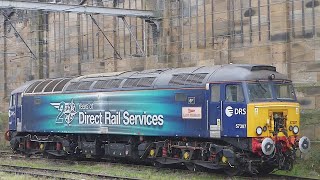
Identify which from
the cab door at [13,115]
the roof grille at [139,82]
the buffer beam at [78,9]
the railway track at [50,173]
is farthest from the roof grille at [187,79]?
the cab door at [13,115]

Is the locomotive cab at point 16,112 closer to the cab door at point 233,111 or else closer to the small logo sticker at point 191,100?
the small logo sticker at point 191,100

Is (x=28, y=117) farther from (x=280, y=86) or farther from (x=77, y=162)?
(x=280, y=86)

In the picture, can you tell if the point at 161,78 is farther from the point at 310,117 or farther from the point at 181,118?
the point at 310,117

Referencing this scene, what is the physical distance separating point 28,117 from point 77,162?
3833mm

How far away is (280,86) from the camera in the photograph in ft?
58.4

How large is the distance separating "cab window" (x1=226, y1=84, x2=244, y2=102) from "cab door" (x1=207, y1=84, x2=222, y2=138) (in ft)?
0.96

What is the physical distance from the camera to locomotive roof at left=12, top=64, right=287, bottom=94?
1758cm

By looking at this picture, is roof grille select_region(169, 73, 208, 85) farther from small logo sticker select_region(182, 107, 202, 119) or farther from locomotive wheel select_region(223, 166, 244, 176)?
locomotive wheel select_region(223, 166, 244, 176)

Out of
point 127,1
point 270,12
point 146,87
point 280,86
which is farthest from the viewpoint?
point 127,1

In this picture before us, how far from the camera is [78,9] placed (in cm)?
2589

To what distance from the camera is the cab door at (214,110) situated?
57.4ft

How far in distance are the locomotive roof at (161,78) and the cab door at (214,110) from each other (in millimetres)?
304

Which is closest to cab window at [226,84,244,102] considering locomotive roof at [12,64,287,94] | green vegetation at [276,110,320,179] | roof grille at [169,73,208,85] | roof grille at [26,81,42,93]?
locomotive roof at [12,64,287,94]

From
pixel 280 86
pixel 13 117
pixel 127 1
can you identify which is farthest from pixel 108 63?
pixel 280 86
